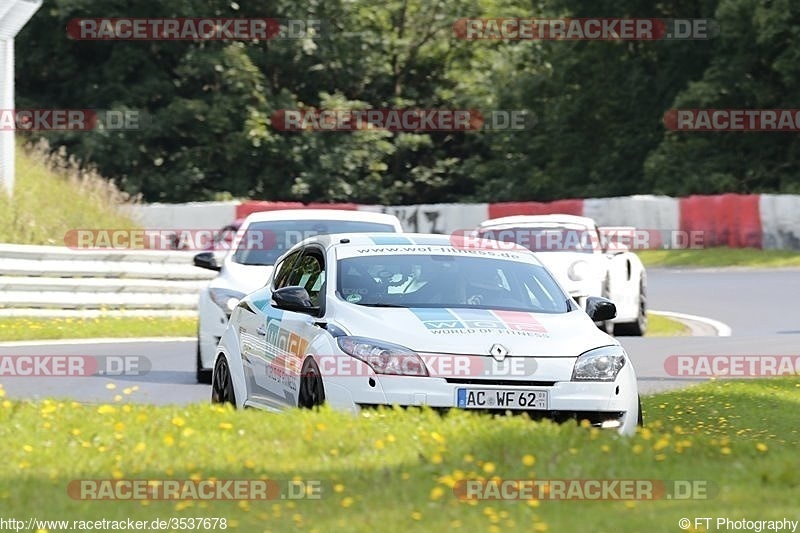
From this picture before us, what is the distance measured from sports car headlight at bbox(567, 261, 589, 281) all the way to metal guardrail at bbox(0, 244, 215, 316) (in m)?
6.06

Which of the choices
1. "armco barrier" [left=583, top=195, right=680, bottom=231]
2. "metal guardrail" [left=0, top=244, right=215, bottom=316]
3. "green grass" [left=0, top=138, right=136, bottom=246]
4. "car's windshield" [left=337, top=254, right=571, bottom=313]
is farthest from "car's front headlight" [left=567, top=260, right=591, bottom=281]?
"armco barrier" [left=583, top=195, right=680, bottom=231]

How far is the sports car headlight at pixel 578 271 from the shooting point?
66.2ft

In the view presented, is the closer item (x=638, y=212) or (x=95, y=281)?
(x=95, y=281)

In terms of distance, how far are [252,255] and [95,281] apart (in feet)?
22.3

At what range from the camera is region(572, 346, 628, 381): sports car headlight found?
9.95 m

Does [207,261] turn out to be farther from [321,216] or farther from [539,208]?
[539,208]

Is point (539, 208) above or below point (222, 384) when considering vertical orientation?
above

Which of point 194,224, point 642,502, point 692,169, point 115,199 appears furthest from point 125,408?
point 692,169

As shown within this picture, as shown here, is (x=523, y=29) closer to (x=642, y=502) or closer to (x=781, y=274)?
(x=781, y=274)

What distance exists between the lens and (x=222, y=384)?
39.0ft

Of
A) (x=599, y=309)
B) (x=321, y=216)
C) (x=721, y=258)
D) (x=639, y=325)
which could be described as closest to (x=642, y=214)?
(x=721, y=258)

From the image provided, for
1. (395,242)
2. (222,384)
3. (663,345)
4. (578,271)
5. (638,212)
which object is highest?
(395,242)

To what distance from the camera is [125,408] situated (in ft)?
32.4

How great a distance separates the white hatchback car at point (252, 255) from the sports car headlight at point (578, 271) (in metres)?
3.68
